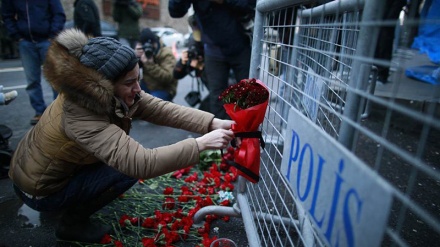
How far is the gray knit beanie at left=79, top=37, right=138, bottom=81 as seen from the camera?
4.98 feet

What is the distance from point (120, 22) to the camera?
5496 millimetres

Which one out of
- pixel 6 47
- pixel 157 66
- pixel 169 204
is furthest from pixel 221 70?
pixel 6 47

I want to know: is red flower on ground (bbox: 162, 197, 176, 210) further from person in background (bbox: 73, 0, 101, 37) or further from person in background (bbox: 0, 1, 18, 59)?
person in background (bbox: 0, 1, 18, 59)

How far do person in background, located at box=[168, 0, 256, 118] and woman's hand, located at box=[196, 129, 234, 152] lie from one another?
163cm

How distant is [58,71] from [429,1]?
5260mm

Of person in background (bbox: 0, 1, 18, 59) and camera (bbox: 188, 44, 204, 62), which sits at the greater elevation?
camera (bbox: 188, 44, 204, 62)

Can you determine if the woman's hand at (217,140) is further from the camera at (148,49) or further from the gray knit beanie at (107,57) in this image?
the camera at (148,49)

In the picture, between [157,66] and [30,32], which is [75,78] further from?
[30,32]

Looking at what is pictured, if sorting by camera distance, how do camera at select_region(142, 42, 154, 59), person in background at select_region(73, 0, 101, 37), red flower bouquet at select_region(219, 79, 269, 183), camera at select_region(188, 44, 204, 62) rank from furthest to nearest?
person in background at select_region(73, 0, 101, 37) → camera at select_region(142, 42, 154, 59) → camera at select_region(188, 44, 204, 62) → red flower bouquet at select_region(219, 79, 269, 183)

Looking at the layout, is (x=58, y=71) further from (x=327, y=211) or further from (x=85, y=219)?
(x=327, y=211)

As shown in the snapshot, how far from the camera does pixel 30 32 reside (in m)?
3.76

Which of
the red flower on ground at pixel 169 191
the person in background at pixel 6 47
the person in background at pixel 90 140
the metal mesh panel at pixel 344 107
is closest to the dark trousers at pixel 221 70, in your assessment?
the metal mesh panel at pixel 344 107

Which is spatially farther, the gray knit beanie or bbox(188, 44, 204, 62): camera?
bbox(188, 44, 204, 62): camera

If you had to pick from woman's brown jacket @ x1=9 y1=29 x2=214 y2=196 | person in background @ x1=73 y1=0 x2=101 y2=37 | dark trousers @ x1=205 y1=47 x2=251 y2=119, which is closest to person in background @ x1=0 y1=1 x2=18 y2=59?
person in background @ x1=73 y1=0 x2=101 y2=37
